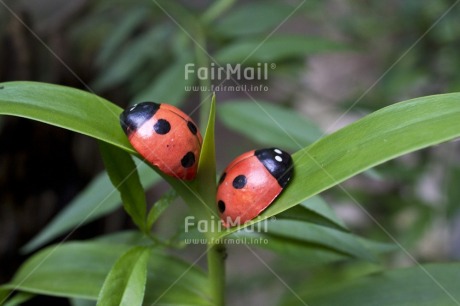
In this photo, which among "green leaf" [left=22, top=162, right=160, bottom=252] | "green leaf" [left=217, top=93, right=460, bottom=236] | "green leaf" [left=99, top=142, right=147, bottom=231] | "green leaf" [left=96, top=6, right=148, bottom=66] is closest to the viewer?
"green leaf" [left=217, top=93, right=460, bottom=236]

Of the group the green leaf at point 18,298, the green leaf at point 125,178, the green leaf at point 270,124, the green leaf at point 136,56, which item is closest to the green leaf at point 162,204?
the green leaf at point 125,178

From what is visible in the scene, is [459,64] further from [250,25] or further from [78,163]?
[78,163]

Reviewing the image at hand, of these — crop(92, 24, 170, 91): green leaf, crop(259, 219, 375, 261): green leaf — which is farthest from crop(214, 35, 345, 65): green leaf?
crop(259, 219, 375, 261): green leaf

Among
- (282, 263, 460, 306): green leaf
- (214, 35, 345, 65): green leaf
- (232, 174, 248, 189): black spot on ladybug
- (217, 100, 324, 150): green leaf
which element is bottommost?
(282, 263, 460, 306): green leaf

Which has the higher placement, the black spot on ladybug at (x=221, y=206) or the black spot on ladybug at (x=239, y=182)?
the black spot on ladybug at (x=239, y=182)

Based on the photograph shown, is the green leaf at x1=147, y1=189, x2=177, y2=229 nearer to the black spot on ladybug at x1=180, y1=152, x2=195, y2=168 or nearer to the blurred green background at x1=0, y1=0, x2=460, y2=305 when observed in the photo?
the black spot on ladybug at x1=180, y1=152, x2=195, y2=168

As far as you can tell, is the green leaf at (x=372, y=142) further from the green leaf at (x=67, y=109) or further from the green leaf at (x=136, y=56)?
the green leaf at (x=136, y=56)

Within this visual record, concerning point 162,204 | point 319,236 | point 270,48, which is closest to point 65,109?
point 162,204

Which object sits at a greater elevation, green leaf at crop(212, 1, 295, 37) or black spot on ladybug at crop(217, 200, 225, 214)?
green leaf at crop(212, 1, 295, 37)
